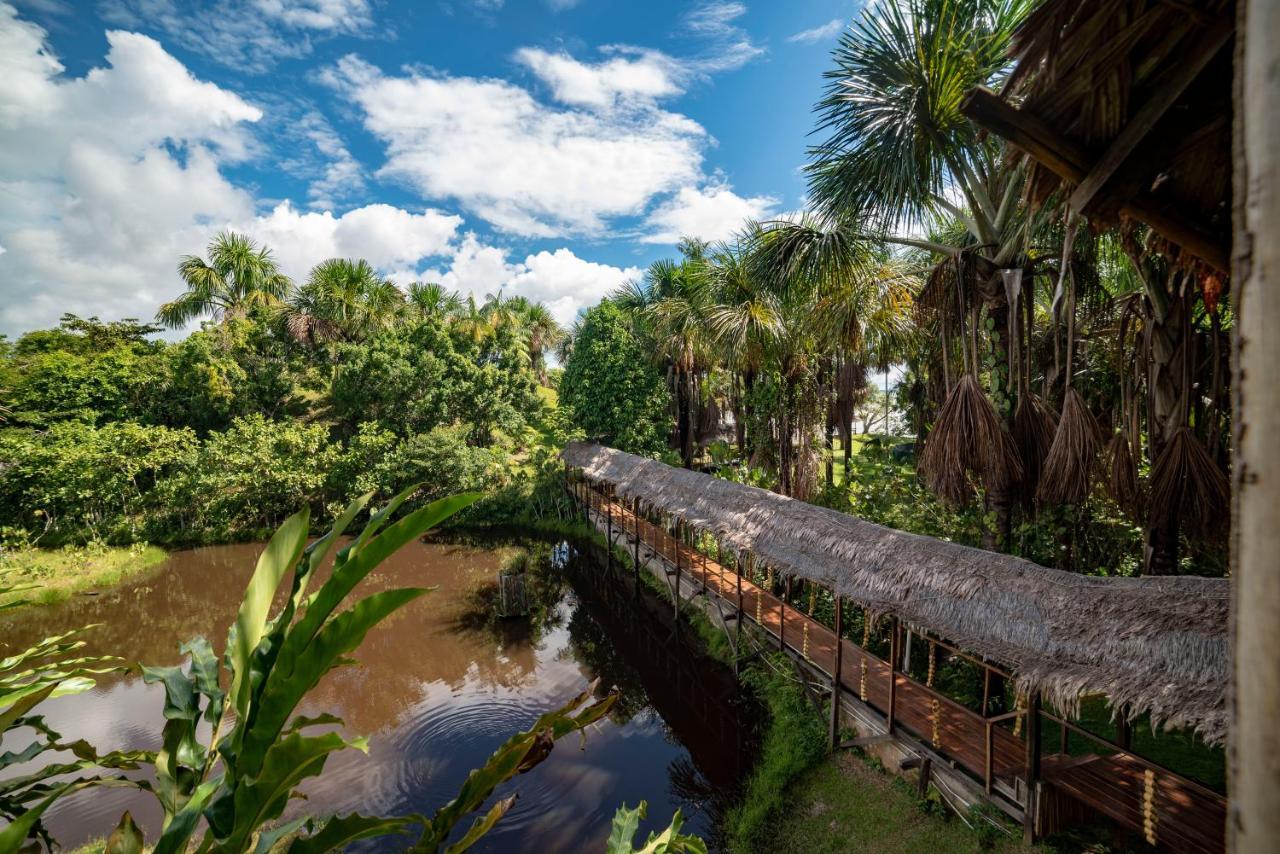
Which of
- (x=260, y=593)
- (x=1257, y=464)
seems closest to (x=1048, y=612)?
(x=1257, y=464)

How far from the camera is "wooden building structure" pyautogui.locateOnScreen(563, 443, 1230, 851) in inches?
153

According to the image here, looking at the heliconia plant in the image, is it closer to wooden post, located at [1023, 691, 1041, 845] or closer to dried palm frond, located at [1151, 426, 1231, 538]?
wooden post, located at [1023, 691, 1041, 845]

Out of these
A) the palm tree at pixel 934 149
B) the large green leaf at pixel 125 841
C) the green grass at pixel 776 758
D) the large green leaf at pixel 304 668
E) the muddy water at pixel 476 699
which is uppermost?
the palm tree at pixel 934 149

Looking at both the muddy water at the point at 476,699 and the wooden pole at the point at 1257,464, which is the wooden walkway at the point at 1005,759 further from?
the wooden pole at the point at 1257,464

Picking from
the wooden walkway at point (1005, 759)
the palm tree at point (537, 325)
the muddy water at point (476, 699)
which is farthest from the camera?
the palm tree at point (537, 325)

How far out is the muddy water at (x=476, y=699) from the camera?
7004 millimetres

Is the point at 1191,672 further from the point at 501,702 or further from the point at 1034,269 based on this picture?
the point at 501,702

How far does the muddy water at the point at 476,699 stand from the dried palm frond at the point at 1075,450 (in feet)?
17.4

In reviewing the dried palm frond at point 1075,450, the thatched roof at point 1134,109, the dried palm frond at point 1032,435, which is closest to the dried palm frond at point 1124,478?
the dried palm frond at point 1075,450

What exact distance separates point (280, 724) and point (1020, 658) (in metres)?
5.32

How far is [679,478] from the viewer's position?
1166 centimetres

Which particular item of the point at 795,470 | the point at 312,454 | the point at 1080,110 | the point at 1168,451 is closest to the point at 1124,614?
the point at 1168,451

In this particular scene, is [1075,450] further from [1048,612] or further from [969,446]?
[1048,612]

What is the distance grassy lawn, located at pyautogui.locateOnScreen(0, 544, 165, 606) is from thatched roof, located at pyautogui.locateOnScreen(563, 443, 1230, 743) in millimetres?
17206
